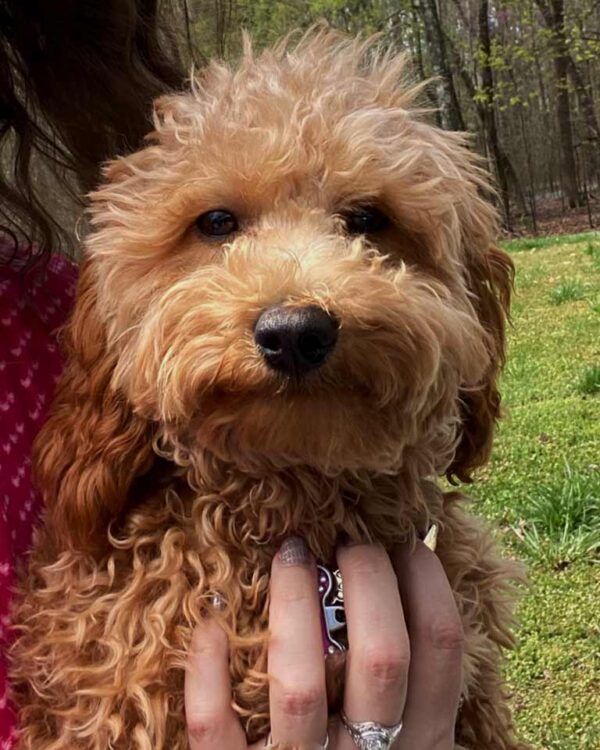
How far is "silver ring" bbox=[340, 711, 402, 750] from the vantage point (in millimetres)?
1747

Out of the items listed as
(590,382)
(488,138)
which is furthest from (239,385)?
(488,138)

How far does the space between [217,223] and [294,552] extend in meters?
0.65

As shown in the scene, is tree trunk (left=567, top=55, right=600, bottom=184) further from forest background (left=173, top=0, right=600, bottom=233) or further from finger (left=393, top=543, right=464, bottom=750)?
finger (left=393, top=543, right=464, bottom=750)

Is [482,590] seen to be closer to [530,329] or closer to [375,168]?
[375,168]

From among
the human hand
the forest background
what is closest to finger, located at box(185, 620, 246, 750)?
the human hand

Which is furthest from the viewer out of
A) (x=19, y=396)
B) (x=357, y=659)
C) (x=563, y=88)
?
(x=563, y=88)

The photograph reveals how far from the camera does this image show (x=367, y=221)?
203cm

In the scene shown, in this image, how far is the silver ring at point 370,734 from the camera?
5.73 ft

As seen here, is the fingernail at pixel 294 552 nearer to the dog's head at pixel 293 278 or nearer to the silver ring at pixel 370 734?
the dog's head at pixel 293 278

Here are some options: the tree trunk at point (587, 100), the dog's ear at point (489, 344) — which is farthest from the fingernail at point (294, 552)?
the tree trunk at point (587, 100)

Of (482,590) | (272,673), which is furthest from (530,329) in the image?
(272,673)

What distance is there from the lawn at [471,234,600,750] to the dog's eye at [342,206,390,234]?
1571mm

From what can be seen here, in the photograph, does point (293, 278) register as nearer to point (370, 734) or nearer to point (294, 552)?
point (294, 552)

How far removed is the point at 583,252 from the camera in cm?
1341
